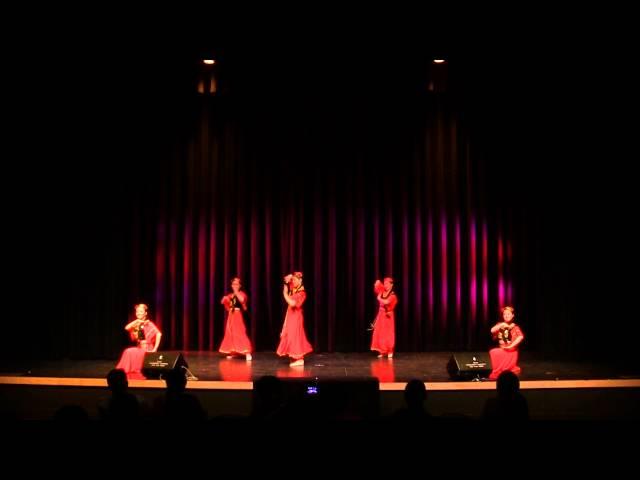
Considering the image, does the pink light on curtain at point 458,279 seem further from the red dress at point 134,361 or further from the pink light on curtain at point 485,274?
the red dress at point 134,361

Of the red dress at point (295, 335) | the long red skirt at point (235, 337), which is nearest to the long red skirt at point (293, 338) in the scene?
the red dress at point (295, 335)

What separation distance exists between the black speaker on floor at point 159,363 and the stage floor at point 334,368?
20.6 inches

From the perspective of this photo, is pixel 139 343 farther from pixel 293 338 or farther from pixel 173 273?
pixel 173 273

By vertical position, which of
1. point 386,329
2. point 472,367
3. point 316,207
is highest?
point 316,207

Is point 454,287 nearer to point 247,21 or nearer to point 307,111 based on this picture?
point 307,111

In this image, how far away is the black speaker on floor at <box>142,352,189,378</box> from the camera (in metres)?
7.51

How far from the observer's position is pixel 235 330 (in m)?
9.80

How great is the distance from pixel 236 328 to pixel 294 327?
1072 millimetres

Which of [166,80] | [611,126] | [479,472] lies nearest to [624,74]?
[611,126]

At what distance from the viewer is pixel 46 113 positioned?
10.3 m

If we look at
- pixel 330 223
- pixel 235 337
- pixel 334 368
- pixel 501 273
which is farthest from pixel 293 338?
pixel 501 273

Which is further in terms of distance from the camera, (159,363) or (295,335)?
(295,335)

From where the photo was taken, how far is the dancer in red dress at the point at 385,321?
32.6 ft

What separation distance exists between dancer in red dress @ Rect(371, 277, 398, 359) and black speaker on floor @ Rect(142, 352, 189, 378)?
11.9 ft
